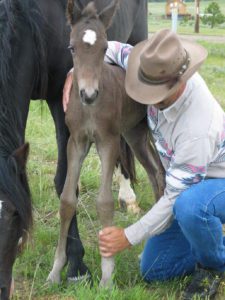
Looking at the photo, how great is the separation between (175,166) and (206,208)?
28 centimetres

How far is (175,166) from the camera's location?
295 cm

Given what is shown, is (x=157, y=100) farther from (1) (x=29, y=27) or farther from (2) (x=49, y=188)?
(2) (x=49, y=188)

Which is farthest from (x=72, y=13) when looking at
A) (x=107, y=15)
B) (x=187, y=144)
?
(x=187, y=144)

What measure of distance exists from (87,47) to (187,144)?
2.30 feet

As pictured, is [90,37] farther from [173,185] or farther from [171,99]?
[173,185]

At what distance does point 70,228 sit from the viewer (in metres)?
3.69

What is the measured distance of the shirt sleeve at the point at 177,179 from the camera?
9.29ft

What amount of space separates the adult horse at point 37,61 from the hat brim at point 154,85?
686 millimetres

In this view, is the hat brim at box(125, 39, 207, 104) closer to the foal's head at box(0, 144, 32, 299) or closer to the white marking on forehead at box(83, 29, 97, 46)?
the white marking on forehead at box(83, 29, 97, 46)

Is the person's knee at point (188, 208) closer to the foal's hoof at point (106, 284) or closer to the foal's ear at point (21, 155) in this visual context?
the foal's hoof at point (106, 284)

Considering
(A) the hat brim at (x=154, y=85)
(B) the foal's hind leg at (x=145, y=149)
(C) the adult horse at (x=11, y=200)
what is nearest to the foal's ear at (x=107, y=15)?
(A) the hat brim at (x=154, y=85)

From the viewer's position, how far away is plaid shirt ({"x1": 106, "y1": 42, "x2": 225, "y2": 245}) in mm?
2840

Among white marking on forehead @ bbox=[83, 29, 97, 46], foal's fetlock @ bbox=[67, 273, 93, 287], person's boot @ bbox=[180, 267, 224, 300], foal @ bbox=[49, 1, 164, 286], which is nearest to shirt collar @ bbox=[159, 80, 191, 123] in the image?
foal @ bbox=[49, 1, 164, 286]

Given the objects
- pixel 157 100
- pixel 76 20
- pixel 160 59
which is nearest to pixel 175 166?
pixel 157 100
